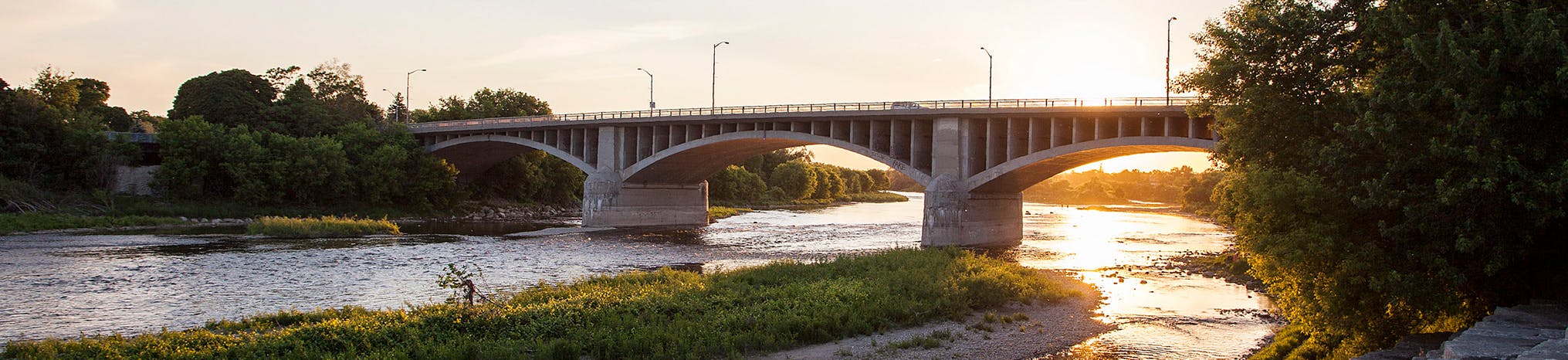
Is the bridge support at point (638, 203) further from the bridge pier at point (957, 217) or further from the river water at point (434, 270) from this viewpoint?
the bridge pier at point (957, 217)

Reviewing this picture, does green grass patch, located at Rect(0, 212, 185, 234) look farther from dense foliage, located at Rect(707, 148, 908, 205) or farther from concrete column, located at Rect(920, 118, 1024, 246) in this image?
dense foliage, located at Rect(707, 148, 908, 205)

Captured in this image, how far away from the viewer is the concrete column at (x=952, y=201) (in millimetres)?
50312

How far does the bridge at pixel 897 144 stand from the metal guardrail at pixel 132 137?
844 inches

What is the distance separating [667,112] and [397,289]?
39.8 metres

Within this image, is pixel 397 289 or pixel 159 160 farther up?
pixel 159 160

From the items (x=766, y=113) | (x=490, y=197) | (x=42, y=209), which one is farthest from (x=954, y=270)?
(x=490, y=197)

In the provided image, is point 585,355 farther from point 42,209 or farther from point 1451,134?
point 42,209

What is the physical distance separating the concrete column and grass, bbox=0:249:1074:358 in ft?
70.5

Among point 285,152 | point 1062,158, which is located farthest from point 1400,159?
point 285,152

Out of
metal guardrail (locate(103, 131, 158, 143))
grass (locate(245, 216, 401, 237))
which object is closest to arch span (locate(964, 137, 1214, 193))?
grass (locate(245, 216, 401, 237))

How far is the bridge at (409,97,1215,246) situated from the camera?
46.4 metres

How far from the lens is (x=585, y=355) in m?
17.4

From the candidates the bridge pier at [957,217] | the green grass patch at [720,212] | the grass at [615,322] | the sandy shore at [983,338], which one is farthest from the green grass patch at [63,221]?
the sandy shore at [983,338]

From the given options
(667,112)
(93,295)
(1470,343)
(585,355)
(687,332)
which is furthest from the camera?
(667,112)
